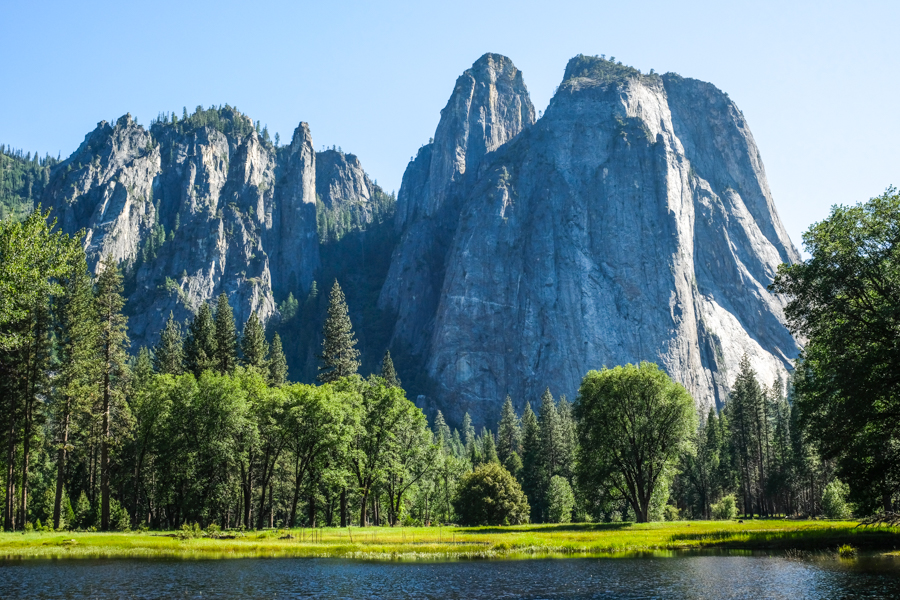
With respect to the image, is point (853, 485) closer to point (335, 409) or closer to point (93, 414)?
point (335, 409)

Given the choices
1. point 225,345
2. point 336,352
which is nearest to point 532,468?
point 336,352

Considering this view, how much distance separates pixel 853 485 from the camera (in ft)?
114

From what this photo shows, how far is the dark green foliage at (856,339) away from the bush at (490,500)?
148ft

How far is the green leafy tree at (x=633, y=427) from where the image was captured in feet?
207

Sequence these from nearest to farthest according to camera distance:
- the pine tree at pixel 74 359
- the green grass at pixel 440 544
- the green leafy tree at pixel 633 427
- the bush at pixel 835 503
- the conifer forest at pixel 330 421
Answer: the conifer forest at pixel 330 421 < the green grass at pixel 440 544 < the pine tree at pixel 74 359 < the green leafy tree at pixel 633 427 < the bush at pixel 835 503

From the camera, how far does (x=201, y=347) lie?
3172 inches

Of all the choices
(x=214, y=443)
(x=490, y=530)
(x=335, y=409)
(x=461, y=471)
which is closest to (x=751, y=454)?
(x=461, y=471)

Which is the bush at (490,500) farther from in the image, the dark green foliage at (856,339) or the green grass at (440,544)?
the dark green foliage at (856,339)

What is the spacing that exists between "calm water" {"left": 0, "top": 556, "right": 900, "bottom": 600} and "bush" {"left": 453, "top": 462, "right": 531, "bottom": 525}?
39389mm

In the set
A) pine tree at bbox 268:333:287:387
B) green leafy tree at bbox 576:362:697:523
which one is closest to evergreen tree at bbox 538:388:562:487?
green leafy tree at bbox 576:362:697:523

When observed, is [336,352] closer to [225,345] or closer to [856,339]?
[225,345]

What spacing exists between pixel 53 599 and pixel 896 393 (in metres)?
38.6

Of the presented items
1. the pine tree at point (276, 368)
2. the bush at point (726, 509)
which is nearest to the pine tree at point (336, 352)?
the pine tree at point (276, 368)

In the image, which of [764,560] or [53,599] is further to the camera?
[764,560]
